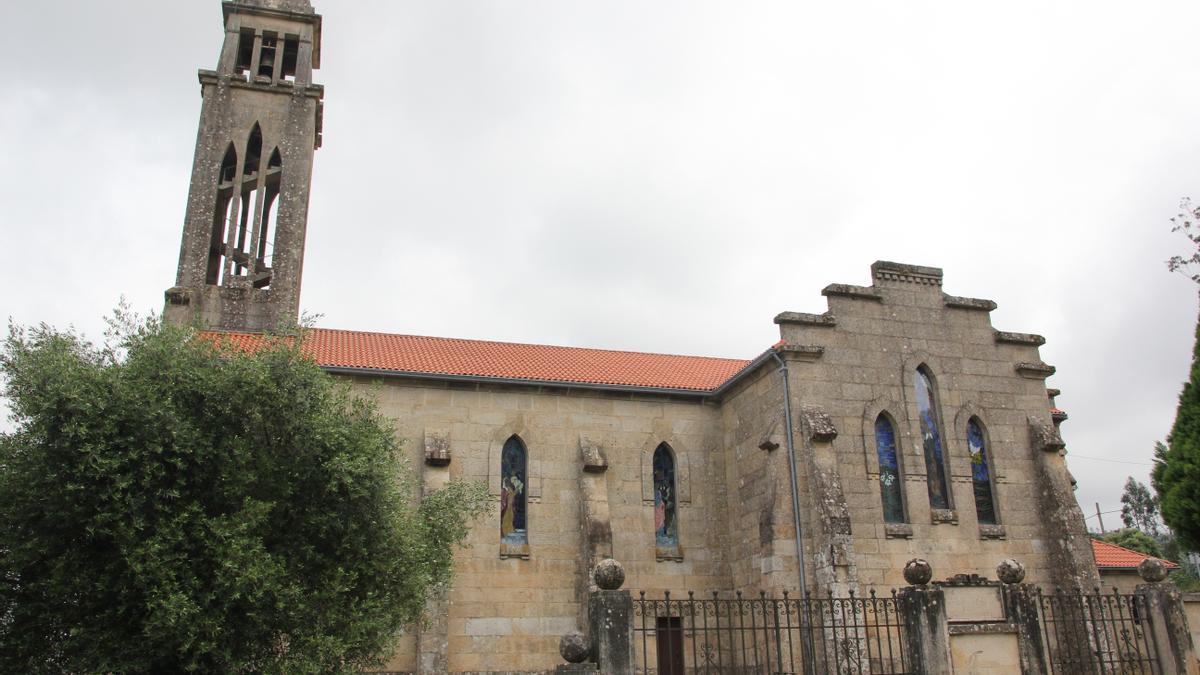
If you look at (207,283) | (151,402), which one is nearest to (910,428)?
(151,402)

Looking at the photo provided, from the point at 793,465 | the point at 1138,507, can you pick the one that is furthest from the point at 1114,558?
the point at 1138,507

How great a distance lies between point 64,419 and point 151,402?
3.64ft

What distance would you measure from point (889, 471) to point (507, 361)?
31.9ft

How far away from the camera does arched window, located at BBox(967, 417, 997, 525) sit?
2020cm

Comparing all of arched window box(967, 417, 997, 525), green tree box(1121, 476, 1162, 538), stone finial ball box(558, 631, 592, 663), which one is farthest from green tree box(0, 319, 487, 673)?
green tree box(1121, 476, 1162, 538)

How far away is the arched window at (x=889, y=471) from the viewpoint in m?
19.5

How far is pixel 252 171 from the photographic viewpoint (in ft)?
87.9

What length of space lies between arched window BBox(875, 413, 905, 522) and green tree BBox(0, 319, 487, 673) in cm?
1104

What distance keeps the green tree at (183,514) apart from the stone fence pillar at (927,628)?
25.0 feet

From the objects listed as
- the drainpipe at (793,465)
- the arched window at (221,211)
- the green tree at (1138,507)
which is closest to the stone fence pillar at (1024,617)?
the drainpipe at (793,465)

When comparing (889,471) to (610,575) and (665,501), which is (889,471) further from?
(610,575)

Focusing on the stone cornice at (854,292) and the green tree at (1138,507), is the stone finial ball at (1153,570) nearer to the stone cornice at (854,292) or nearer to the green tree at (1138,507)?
the stone cornice at (854,292)

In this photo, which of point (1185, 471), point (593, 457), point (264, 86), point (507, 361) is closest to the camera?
point (1185, 471)

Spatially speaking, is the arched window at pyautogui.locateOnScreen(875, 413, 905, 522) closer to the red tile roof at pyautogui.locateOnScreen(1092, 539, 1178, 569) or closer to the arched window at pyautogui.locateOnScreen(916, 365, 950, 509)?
the arched window at pyautogui.locateOnScreen(916, 365, 950, 509)
